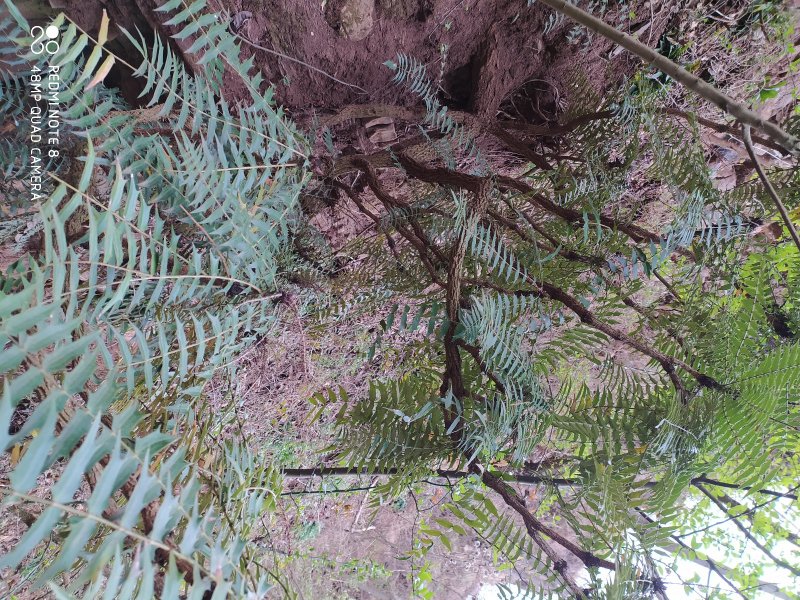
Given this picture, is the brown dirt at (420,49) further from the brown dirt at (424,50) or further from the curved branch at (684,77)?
the curved branch at (684,77)

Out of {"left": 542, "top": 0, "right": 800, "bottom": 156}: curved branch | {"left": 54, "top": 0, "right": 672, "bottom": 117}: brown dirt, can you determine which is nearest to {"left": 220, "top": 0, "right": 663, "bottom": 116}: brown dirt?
{"left": 54, "top": 0, "right": 672, "bottom": 117}: brown dirt

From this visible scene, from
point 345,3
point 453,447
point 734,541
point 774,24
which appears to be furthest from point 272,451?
point 734,541

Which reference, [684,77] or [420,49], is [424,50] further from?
[684,77]

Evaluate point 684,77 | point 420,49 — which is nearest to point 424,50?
point 420,49

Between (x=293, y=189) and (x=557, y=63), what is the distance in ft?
2.49

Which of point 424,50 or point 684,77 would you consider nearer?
point 684,77

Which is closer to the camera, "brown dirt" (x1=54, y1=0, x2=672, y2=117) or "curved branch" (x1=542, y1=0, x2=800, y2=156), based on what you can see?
"curved branch" (x1=542, y1=0, x2=800, y2=156)

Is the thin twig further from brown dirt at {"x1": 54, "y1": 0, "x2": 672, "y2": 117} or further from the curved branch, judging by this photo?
brown dirt at {"x1": 54, "y1": 0, "x2": 672, "y2": 117}

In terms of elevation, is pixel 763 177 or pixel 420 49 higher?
pixel 420 49

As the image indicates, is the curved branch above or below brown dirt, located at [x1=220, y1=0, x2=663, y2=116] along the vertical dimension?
below

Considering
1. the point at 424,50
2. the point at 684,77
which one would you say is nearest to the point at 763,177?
the point at 684,77

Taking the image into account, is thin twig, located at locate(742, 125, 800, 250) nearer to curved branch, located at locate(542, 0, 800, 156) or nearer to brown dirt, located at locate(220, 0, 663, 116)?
curved branch, located at locate(542, 0, 800, 156)

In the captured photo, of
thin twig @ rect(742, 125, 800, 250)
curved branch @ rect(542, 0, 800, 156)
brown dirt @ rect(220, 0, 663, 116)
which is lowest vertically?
thin twig @ rect(742, 125, 800, 250)

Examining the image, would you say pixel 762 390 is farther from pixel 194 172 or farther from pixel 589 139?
pixel 194 172
